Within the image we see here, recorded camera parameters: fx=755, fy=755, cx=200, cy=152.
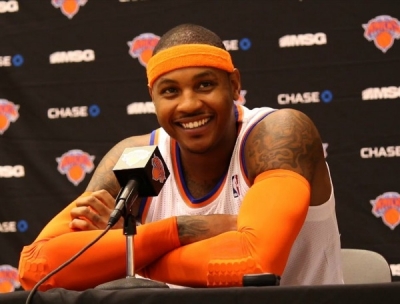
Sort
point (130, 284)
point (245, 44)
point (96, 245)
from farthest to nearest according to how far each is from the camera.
Result: point (245, 44) < point (96, 245) < point (130, 284)

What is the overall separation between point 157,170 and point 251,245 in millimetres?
380

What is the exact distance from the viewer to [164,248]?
1.92m

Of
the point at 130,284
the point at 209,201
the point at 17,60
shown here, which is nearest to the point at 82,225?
the point at 209,201

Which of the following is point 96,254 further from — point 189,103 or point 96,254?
point 189,103

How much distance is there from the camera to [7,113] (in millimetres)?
3414

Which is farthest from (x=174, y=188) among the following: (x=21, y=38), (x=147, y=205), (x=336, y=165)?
(x=21, y=38)

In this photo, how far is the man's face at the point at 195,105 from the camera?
7.06ft

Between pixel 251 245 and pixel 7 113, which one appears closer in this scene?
pixel 251 245

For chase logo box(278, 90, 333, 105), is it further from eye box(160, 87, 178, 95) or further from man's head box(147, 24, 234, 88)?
eye box(160, 87, 178, 95)

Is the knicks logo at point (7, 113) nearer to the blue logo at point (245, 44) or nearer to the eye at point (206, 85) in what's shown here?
the blue logo at point (245, 44)

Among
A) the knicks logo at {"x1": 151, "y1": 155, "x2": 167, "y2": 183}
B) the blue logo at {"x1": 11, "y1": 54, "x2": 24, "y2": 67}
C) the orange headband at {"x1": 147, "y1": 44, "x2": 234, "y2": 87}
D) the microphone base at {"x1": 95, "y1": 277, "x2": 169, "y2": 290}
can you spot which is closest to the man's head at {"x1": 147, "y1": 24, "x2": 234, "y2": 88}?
the orange headband at {"x1": 147, "y1": 44, "x2": 234, "y2": 87}

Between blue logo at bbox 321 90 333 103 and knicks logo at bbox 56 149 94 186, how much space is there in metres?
1.04

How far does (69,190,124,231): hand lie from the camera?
199cm

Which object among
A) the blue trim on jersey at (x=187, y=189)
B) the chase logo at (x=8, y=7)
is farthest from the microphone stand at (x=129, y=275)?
the chase logo at (x=8, y=7)
